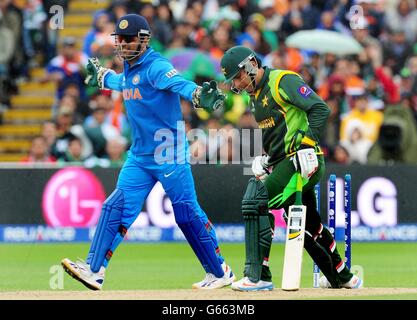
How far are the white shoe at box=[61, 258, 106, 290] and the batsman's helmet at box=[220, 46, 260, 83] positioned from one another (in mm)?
2241

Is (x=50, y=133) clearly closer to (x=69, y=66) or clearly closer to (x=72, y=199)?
(x=72, y=199)

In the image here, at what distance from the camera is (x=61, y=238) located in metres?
18.9

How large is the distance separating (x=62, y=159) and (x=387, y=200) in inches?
211

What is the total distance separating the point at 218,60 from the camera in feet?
70.7

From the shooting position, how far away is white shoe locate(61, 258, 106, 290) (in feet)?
36.8

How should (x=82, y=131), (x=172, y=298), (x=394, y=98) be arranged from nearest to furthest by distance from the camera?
(x=172, y=298), (x=82, y=131), (x=394, y=98)

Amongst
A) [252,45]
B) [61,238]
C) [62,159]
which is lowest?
[61,238]

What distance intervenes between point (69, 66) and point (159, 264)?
7.16 metres

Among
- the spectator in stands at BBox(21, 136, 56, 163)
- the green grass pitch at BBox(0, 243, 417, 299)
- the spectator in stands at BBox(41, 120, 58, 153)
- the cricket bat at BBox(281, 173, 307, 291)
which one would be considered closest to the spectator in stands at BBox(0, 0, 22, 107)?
the spectator in stands at BBox(41, 120, 58, 153)

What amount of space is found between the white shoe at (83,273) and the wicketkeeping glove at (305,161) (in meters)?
2.16

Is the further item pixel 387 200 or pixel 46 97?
pixel 46 97

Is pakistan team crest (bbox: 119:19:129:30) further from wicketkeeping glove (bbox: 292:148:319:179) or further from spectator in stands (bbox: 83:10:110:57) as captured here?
spectator in stands (bbox: 83:10:110:57)

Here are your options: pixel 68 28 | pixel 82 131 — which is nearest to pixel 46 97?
pixel 68 28
